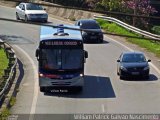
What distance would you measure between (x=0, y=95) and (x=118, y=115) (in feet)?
15.4

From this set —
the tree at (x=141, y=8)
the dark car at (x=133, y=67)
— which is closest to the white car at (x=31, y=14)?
the tree at (x=141, y=8)

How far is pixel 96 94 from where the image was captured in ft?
84.3

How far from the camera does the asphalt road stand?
22438 millimetres

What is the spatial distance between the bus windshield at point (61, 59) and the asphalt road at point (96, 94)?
1.30 metres

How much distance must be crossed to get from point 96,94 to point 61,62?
86.5 inches

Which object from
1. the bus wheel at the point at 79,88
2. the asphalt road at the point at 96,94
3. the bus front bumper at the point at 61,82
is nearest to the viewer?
the asphalt road at the point at 96,94

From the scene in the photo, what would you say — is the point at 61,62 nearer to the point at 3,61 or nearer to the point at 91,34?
the point at 3,61

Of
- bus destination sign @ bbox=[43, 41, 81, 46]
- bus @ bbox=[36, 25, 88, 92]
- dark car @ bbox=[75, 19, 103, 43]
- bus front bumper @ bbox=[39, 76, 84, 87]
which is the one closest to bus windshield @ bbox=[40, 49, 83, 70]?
bus @ bbox=[36, 25, 88, 92]

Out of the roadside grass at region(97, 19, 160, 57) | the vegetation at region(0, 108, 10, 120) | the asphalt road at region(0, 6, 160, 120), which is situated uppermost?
the vegetation at region(0, 108, 10, 120)

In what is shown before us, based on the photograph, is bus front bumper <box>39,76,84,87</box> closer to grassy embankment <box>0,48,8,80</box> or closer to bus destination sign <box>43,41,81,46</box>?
bus destination sign <box>43,41,81,46</box>

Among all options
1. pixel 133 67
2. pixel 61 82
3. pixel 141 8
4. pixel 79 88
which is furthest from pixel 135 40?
pixel 61 82

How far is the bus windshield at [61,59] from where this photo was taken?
25.9 meters

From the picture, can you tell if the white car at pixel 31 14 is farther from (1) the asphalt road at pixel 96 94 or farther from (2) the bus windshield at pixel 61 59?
(2) the bus windshield at pixel 61 59

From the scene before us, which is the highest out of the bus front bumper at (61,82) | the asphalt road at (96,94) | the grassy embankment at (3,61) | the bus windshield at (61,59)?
the bus windshield at (61,59)
